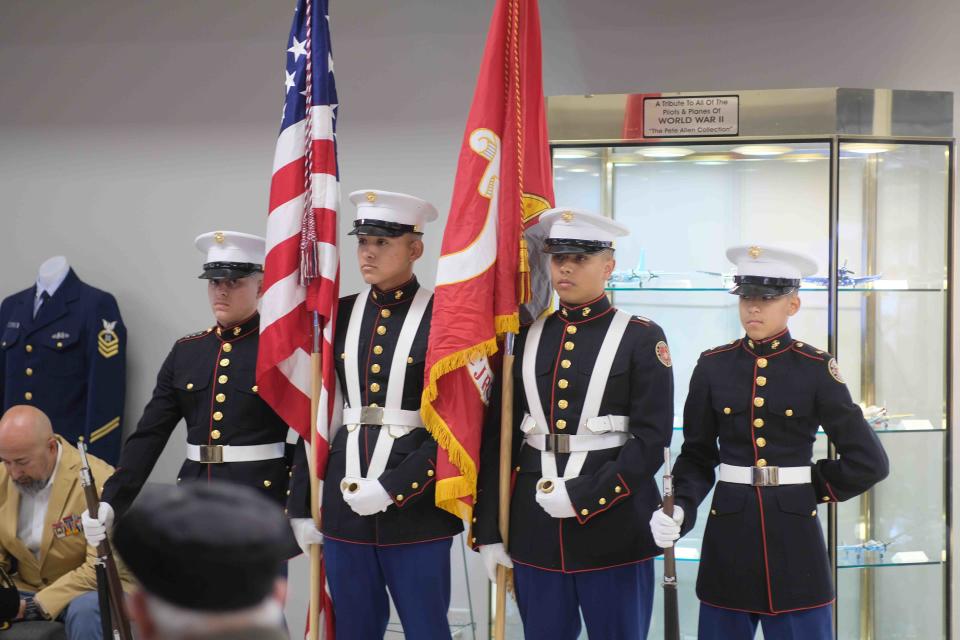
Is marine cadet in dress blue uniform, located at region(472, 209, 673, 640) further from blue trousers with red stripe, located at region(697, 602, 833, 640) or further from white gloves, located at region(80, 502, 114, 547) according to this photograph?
white gloves, located at region(80, 502, 114, 547)

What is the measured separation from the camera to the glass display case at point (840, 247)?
10.9 ft

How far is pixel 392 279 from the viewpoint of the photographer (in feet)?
9.73

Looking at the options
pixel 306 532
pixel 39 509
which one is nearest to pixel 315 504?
pixel 306 532

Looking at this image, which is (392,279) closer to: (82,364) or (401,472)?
(401,472)

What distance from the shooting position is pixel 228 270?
3.20 meters

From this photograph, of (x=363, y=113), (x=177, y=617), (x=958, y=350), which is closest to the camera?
(x=177, y=617)

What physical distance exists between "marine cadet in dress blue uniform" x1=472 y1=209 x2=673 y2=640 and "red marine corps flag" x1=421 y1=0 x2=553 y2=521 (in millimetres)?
121

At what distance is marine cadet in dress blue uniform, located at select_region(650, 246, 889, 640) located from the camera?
2639 millimetres

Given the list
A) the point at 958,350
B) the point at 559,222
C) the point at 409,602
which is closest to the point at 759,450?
the point at 559,222

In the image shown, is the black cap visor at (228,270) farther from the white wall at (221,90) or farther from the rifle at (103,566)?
the white wall at (221,90)

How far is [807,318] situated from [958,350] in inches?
35.8

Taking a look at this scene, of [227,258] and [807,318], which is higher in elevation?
[227,258]

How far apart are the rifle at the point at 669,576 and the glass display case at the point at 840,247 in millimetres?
905

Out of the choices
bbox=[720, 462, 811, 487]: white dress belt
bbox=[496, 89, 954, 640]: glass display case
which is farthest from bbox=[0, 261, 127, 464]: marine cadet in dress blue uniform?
bbox=[720, 462, 811, 487]: white dress belt
